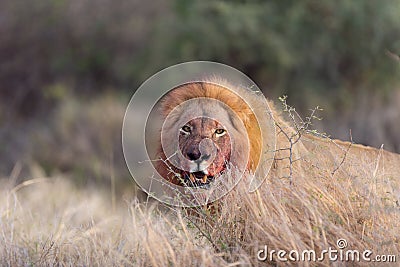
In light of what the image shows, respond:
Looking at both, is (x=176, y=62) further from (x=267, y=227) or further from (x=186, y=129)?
(x=267, y=227)

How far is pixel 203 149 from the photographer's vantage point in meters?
4.86

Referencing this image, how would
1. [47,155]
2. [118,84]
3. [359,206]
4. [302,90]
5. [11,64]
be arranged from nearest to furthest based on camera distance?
1. [359,206]
2. [47,155]
3. [302,90]
4. [118,84]
5. [11,64]

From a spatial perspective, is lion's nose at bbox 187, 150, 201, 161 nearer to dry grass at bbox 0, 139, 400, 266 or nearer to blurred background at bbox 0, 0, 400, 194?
dry grass at bbox 0, 139, 400, 266

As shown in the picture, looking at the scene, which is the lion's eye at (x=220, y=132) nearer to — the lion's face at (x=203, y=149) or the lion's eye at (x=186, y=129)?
the lion's face at (x=203, y=149)

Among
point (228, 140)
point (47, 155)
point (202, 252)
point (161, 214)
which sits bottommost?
point (202, 252)

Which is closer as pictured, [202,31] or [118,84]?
[202,31]

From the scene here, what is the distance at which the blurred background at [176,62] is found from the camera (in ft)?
54.7

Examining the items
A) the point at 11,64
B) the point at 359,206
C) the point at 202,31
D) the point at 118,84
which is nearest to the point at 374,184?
the point at 359,206

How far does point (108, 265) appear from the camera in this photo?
16.5 feet

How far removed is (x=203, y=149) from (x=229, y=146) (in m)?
0.25

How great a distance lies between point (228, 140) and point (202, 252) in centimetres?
81

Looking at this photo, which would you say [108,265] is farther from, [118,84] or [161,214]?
[118,84]

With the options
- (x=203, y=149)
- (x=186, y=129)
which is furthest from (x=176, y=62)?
(x=203, y=149)

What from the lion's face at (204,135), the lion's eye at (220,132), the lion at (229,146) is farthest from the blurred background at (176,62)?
the lion's eye at (220,132)
